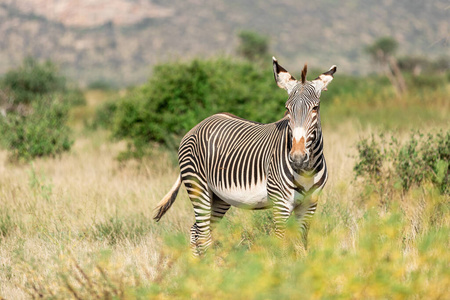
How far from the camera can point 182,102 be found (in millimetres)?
11047

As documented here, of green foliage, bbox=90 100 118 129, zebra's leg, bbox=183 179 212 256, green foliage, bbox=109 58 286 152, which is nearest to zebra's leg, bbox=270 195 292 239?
zebra's leg, bbox=183 179 212 256

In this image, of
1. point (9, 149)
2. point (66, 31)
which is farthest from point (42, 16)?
point (9, 149)

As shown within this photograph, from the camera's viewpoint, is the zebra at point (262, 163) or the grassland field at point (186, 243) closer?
the grassland field at point (186, 243)

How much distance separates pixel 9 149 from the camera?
11539 millimetres

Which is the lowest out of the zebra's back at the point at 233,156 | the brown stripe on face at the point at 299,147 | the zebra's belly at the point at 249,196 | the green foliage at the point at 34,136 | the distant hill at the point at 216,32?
the green foliage at the point at 34,136

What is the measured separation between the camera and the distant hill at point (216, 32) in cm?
9650

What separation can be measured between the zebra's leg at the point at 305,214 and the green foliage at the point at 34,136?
8408 mm

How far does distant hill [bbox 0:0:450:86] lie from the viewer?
96500 millimetres

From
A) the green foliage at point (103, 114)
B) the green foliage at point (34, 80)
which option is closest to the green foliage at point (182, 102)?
the green foliage at point (103, 114)

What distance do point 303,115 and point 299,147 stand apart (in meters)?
0.30

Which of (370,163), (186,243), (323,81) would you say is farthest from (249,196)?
(370,163)

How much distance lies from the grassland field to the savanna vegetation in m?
0.02

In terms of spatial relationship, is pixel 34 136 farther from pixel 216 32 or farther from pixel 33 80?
pixel 216 32

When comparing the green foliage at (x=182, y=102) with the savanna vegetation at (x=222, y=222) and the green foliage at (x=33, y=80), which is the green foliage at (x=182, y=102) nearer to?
the savanna vegetation at (x=222, y=222)
